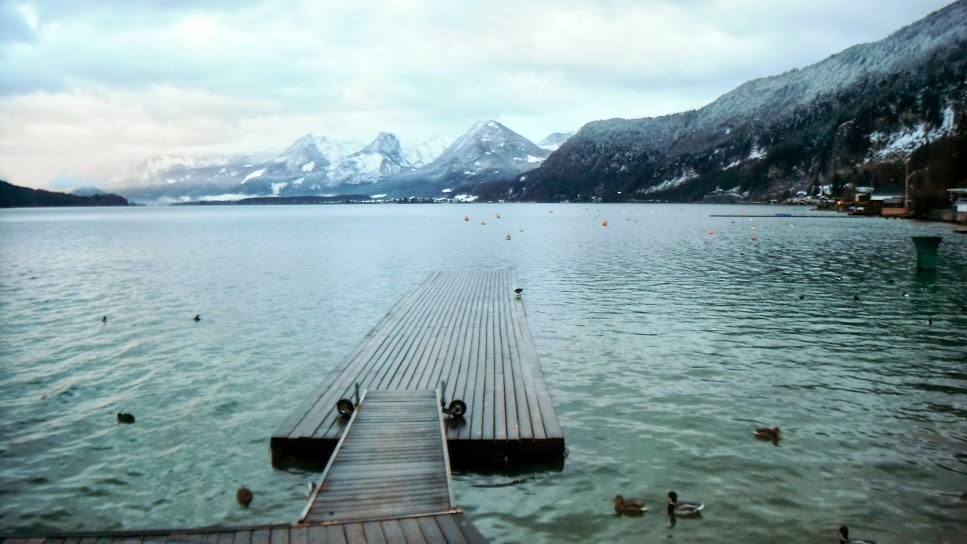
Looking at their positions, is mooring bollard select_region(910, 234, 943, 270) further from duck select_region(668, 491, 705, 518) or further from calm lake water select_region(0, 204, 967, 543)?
duck select_region(668, 491, 705, 518)

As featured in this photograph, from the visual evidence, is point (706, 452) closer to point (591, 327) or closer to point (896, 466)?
point (896, 466)

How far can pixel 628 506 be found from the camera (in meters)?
11.9

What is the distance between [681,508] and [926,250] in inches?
1500

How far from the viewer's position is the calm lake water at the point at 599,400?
1209 centimetres

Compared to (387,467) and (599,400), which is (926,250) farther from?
(387,467)

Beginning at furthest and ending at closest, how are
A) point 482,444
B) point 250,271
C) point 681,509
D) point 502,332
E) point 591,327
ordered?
point 250,271, point 591,327, point 502,332, point 482,444, point 681,509

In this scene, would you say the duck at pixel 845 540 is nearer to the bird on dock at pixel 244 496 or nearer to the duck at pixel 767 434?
the duck at pixel 767 434

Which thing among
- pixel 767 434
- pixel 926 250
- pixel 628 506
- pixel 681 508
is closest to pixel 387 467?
pixel 628 506

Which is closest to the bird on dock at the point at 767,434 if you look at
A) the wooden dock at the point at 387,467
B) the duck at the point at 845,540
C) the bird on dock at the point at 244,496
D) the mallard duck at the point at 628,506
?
the duck at the point at 845,540

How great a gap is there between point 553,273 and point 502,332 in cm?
2370

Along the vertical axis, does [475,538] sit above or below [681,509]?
above

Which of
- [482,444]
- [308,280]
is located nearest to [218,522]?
[482,444]

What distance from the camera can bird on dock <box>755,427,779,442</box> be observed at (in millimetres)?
15109

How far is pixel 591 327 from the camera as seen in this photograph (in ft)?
91.3
